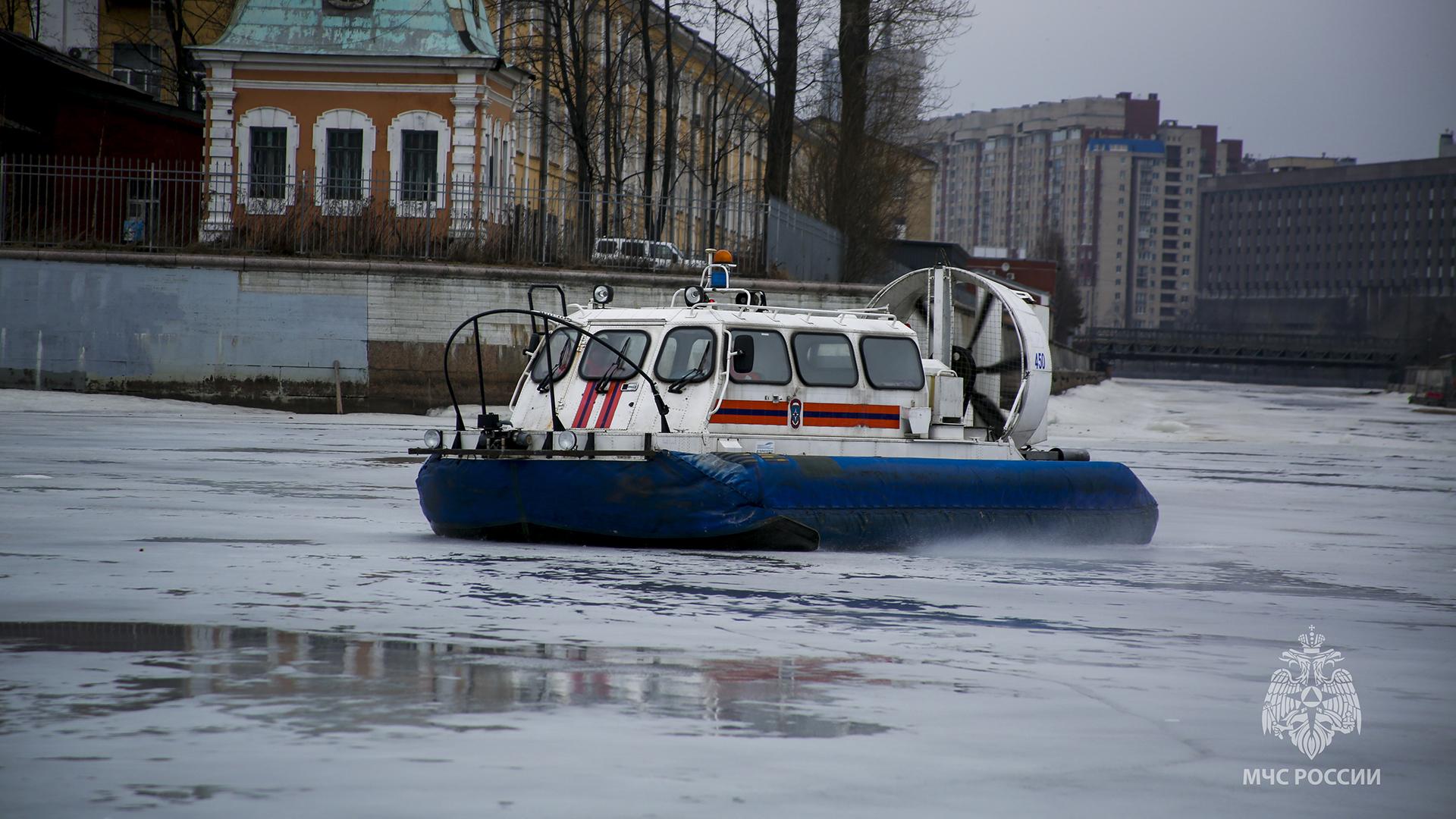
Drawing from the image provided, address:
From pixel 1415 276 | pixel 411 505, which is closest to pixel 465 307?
pixel 411 505

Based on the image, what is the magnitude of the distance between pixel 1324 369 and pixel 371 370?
114181 millimetres

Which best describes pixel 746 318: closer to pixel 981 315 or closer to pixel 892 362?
pixel 892 362

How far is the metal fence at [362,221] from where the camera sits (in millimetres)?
26344

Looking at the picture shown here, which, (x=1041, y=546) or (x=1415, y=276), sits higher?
(x=1415, y=276)

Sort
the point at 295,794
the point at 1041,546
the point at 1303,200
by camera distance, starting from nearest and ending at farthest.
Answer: the point at 295,794 < the point at 1041,546 < the point at 1303,200

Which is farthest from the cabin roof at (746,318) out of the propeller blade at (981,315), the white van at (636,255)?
the white van at (636,255)

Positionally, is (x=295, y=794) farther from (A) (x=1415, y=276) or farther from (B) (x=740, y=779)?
(A) (x=1415, y=276)

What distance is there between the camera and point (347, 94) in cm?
3114

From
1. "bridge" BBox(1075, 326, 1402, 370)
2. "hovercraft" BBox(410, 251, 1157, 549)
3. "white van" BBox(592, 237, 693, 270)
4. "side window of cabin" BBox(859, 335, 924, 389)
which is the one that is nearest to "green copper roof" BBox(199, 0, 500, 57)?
"white van" BBox(592, 237, 693, 270)

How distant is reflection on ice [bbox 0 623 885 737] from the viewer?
17.0 feet

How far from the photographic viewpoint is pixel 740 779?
14.9 feet

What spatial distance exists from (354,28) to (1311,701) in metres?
28.8

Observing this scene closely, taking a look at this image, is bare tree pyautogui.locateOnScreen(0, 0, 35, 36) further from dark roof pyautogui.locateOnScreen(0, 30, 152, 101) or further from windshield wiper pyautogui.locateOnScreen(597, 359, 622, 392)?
windshield wiper pyautogui.locateOnScreen(597, 359, 622, 392)

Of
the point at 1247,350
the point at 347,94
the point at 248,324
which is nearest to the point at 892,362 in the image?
the point at 248,324
